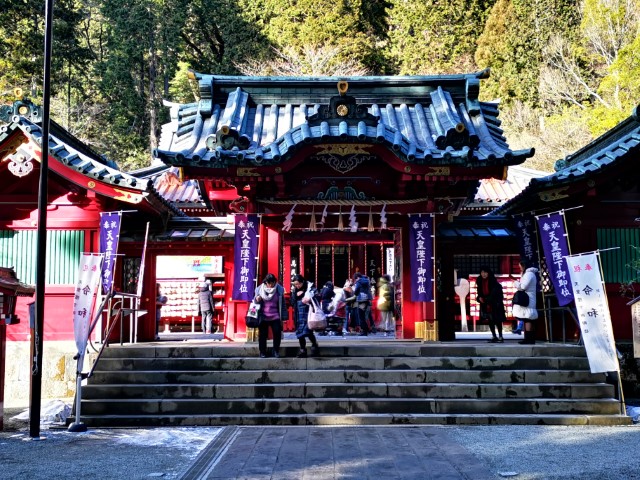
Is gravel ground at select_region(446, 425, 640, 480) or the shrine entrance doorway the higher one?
the shrine entrance doorway

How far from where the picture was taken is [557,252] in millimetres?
13906

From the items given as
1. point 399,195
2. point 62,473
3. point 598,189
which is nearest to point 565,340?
point 598,189

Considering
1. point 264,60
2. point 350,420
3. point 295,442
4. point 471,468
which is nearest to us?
point 471,468

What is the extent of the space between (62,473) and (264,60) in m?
35.7

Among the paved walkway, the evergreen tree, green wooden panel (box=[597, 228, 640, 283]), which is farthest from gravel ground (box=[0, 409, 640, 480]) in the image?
the evergreen tree

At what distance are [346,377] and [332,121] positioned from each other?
17.5 feet

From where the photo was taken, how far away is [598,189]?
14938mm

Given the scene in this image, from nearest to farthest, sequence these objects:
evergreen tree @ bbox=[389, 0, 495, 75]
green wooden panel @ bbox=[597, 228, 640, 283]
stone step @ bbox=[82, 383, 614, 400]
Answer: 1. stone step @ bbox=[82, 383, 614, 400]
2. green wooden panel @ bbox=[597, 228, 640, 283]
3. evergreen tree @ bbox=[389, 0, 495, 75]

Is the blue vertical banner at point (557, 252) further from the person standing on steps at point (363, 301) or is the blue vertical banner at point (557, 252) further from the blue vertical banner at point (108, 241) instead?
the blue vertical banner at point (108, 241)

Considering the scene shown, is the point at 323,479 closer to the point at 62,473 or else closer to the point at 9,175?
the point at 62,473

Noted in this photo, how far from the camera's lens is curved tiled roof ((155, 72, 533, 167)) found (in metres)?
13.5

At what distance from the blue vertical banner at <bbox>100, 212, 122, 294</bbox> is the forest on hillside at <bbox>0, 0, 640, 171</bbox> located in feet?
75.1

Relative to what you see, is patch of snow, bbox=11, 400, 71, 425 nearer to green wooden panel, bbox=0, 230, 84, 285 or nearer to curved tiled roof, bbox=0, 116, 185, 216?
green wooden panel, bbox=0, 230, 84, 285

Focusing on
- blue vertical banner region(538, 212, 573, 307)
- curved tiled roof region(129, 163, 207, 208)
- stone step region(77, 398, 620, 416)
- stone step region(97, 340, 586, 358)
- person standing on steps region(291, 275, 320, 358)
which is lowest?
stone step region(77, 398, 620, 416)
